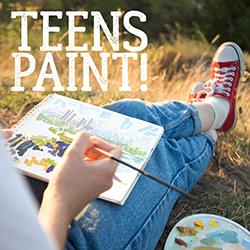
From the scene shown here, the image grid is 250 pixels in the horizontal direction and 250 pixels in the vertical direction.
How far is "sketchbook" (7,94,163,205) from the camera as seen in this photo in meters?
1.38

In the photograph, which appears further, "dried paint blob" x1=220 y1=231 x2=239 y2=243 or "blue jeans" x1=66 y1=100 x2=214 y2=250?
"dried paint blob" x1=220 y1=231 x2=239 y2=243

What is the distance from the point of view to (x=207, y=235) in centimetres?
152

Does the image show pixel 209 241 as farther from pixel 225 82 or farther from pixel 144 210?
pixel 225 82

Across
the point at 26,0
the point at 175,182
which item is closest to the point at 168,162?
the point at 175,182

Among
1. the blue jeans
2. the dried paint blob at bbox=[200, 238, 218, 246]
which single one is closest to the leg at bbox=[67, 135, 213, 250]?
the blue jeans

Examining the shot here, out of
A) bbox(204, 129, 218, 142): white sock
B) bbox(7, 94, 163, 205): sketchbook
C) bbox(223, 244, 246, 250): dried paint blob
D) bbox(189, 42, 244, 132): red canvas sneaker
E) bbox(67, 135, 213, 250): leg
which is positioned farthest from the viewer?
bbox(189, 42, 244, 132): red canvas sneaker

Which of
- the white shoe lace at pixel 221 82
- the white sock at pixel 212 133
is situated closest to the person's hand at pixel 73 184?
the white sock at pixel 212 133

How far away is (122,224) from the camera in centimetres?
132

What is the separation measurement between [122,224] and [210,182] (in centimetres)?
62

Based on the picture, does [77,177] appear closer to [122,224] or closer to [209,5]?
[122,224]

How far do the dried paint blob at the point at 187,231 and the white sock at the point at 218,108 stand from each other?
1.51 ft

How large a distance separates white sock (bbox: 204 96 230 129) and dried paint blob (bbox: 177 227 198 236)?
460 millimetres

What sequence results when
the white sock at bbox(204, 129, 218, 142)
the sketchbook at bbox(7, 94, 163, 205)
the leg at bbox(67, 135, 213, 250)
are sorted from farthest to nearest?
the white sock at bbox(204, 129, 218, 142) → the sketchbook at bbox(7, 94, 163, 205) → the leg at bbox(67, 135, 213, 250)

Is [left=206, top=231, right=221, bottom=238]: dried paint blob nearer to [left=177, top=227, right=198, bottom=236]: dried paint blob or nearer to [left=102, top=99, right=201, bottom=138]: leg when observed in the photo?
[left=177, top=227, right=198, bottom=236]: dried paint blob
